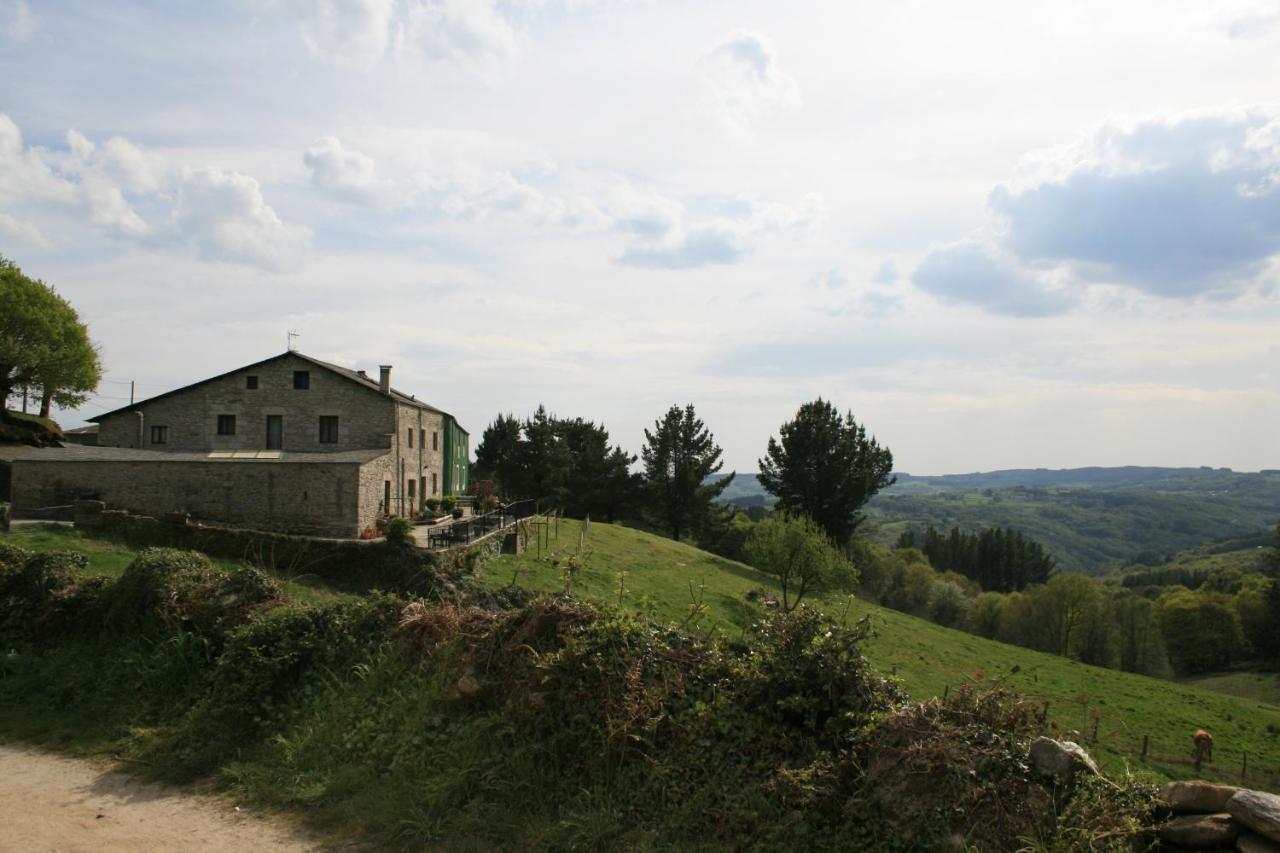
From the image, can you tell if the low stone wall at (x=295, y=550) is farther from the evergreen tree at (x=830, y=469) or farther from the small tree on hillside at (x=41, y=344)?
the evergreen tree at (x=830, y=469)

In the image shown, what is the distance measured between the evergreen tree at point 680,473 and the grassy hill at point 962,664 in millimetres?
16950

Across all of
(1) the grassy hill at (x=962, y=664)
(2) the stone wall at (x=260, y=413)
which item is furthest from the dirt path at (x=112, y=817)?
(2) the stone wall at (x=260, y=413)

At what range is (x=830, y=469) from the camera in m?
64.2

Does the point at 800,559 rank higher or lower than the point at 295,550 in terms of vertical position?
lower

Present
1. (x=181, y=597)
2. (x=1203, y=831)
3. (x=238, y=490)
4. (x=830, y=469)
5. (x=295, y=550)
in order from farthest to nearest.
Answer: (x=830, y=469), (x=238, y=490), (x=295, y=550), (x=181, y=597), (x=1203, y=831)

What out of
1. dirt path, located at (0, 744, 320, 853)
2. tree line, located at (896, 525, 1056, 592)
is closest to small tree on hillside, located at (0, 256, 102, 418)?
dirt path, located at (0, 744, 320, 853)

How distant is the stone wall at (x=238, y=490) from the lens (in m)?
31.3

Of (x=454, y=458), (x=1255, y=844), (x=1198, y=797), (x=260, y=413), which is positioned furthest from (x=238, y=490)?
(x=1255, y=844)

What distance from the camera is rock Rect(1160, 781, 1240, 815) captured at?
4.89 meters

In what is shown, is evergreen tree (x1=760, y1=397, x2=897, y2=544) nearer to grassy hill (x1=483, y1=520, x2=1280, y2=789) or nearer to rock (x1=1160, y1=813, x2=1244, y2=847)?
grassy hill (x1=483, y1=520, x2=1280, y2=789)

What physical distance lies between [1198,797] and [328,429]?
40.3 m

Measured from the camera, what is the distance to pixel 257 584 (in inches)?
362

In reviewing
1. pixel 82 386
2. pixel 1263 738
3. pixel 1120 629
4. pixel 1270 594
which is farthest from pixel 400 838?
pixel 1270 594

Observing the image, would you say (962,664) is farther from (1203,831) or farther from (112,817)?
(112,817)
